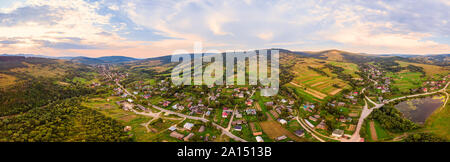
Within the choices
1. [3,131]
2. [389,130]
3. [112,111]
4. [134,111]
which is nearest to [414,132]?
[389,130]

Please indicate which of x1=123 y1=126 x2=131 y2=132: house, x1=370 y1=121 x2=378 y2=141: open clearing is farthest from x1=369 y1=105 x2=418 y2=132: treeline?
x1=123 y1=126 x2=131 y2=132: house

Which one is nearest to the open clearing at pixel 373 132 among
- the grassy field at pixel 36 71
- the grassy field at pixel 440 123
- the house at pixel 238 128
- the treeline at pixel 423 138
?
the treeline at pixel 423 138

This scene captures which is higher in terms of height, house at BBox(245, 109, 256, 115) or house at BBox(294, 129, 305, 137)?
house at BBox(245, 109, 256, 115)

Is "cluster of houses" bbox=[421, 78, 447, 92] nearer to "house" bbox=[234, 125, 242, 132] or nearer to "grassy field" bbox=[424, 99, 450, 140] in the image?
"grassy field" bbox=[424, 99, 450, 140]

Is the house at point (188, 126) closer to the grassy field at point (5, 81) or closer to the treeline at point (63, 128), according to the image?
the treeline at point (63, 128)

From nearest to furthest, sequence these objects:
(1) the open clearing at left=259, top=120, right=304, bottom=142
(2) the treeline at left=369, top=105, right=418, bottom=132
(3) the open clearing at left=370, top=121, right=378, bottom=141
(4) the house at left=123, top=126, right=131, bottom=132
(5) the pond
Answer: (3) the open clearing at left=370, top=121, right=378, bottom=141 < (2) the treeline at left=369, top=105, right=418, bottom=132 < (1) the open clearing at left=259, top=120, right=304, bottom=142 < (4) the house at left=123, top=126, right=131, bottom=132 < (5) the pond

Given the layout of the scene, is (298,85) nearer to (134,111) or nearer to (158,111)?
(158,111)
